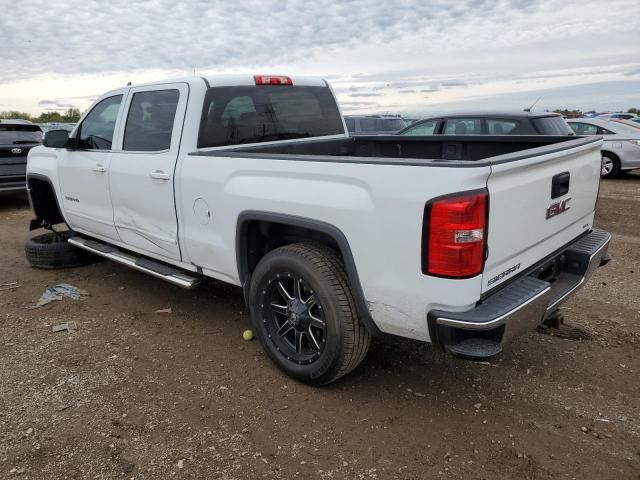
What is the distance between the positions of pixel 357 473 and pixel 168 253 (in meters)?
2.35

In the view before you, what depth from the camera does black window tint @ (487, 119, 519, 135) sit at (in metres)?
8.34

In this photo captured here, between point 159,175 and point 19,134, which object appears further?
point 19,134

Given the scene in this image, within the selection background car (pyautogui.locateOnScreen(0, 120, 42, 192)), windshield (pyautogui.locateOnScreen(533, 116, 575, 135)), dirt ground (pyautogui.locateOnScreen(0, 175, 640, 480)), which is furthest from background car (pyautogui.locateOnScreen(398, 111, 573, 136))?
background car (pyautogui.locateOnScreen(0, 120, 42, 192))

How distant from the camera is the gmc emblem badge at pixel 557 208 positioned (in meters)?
3.04

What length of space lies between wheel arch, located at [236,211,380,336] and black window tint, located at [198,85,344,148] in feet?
2.87

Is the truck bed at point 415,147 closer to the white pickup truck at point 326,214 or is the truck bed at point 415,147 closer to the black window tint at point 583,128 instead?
the white pickup truck at point 326,214

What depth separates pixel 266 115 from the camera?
431 cm

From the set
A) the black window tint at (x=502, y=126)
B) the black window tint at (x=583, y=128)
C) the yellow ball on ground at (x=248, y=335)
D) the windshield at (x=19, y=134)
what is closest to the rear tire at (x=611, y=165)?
the black window tint at (x=583, y=128)

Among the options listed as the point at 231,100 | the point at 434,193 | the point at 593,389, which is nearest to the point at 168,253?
the point at 231,100

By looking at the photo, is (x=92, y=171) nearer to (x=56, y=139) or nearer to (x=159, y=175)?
(x=56, y=139)

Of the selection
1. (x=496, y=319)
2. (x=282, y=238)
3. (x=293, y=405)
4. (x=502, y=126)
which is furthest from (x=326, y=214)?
(x=502, y=126)

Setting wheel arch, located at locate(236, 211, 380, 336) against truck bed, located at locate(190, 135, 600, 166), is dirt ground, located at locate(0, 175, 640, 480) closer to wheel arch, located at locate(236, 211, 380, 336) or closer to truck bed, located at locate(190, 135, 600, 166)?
wheel arch, located at locate(236, 211, 380, 336)

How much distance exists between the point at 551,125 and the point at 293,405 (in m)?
6.95

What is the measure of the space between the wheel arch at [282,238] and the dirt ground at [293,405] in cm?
61
